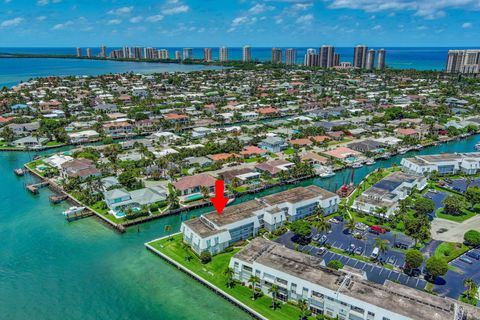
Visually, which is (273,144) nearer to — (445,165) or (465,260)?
(445,165)

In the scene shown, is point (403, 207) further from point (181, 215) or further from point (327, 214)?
point (181, 215)

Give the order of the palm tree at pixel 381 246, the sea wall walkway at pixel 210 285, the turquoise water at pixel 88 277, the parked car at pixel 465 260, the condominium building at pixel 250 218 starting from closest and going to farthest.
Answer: the sea wall walkway at pixel 210 285 → the turquoise water at pixel 88 277 → the palm tree at pixel 381 246 → the parked car at pixel 465 260 → the condominium building at pixel 250 218

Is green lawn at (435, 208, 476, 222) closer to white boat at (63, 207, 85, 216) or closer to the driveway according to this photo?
the driveway

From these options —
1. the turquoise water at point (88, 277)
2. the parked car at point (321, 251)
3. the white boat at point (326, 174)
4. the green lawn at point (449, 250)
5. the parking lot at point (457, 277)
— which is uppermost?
the white boat at point (326, 174)

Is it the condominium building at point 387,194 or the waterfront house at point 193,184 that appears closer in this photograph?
the condominium building at point 387,194

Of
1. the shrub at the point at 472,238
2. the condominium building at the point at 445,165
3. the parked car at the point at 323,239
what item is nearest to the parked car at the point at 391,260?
the parked car at the point at 323,239

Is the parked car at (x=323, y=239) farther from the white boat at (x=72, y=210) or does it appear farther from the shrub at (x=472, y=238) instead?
the white boat at (x=72, y=210)
